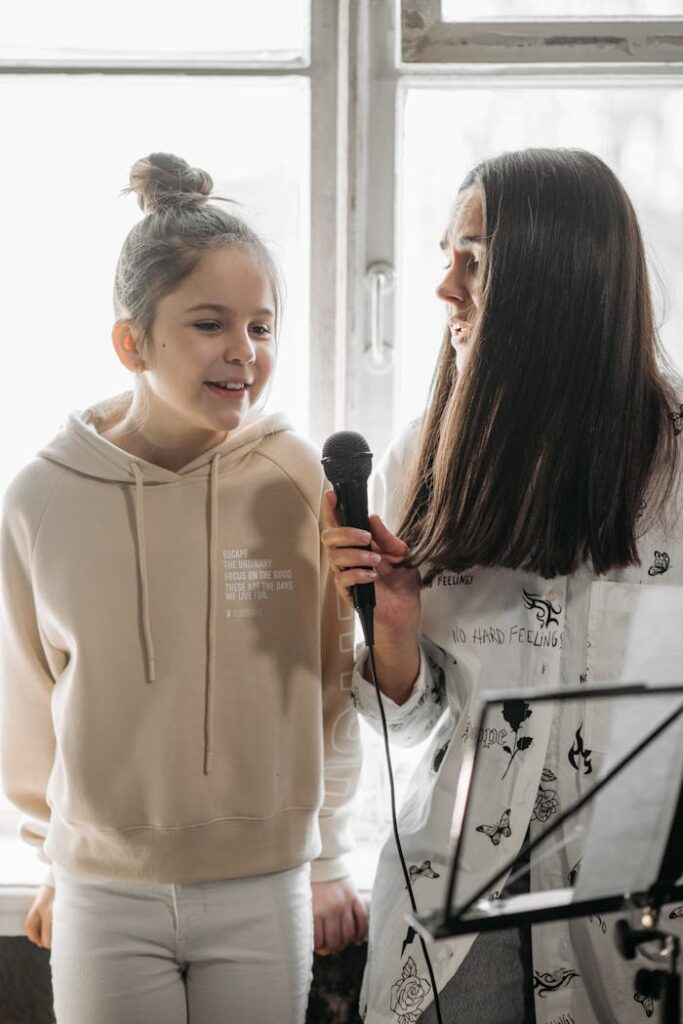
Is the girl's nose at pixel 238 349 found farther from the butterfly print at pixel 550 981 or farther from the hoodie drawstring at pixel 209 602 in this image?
the butterfly print at pixel 550 981

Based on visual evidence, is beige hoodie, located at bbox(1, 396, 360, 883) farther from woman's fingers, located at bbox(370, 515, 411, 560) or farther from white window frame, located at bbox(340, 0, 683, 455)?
white window frame, located at bbox(340, 0, 683, 455)

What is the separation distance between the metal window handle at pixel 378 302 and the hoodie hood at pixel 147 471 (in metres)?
0.35

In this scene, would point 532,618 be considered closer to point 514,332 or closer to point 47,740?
point 514,332

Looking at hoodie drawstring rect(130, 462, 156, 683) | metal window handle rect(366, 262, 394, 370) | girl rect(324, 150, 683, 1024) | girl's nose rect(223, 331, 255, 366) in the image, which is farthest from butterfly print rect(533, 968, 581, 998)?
metal window handle rect(366, 262, 394, 370)

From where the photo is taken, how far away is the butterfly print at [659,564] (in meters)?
1.13

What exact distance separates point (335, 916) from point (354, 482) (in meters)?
0.67

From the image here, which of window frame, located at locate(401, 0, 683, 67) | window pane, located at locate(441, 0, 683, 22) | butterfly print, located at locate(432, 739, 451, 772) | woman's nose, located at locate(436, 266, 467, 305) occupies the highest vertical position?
window pane, located at locate(441, 0, 683, 22)

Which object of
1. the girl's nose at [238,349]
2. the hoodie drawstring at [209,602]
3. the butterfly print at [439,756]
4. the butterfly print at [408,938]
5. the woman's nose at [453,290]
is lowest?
the butterfly print at [408,938]

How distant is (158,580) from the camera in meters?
1.23

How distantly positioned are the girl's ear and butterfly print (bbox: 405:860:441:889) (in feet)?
2.38

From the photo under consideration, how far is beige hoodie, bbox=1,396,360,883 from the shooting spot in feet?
3.91

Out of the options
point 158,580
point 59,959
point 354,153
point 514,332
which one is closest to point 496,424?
point 514,332

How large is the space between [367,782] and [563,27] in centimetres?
131

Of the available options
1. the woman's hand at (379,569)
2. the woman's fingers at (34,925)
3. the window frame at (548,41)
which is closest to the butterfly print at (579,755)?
the woman's hand at (379,569)
